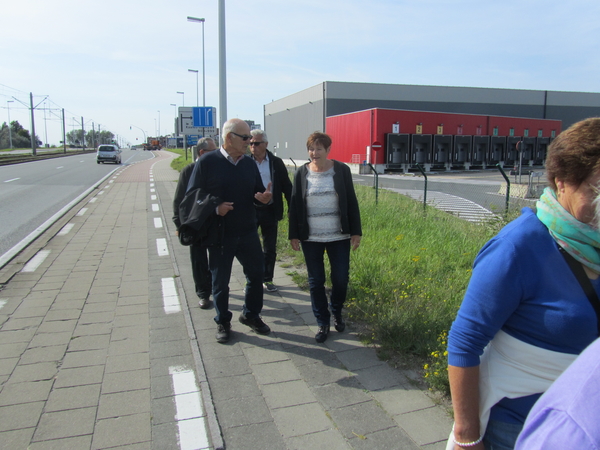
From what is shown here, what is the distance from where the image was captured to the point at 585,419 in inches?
34.3

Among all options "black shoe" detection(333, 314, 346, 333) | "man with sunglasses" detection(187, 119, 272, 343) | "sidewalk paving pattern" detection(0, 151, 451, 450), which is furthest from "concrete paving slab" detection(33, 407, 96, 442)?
"black shoe" detection(333, 314, 346, 333)

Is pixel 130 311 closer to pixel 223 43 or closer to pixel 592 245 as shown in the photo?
pixel 592 245

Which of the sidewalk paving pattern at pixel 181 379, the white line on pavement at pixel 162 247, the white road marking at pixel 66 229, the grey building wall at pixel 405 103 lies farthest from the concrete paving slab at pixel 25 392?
the grey building wall at pixel 405 103

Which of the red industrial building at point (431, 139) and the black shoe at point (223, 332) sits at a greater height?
the red industrial building at point (431, 139)

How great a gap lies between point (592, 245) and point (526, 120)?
139 ft

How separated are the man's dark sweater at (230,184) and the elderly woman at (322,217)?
15.9 inches

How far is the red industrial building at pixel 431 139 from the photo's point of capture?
3112 centimetres

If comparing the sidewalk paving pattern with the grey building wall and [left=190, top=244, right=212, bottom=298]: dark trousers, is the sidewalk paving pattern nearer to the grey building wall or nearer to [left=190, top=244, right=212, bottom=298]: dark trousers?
[left=190, top=244, right=212, bottom=298]: dark trousers

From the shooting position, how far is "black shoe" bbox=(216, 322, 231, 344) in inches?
156

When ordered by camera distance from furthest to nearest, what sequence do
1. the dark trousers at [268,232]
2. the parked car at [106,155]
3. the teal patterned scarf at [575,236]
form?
the parked car at [106,155] → the dark trousers at [268,232] → the teal patterned scarf at [575,236]

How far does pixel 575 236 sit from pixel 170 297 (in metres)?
4.63

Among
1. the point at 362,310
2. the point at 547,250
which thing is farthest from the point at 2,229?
the point at 547,250

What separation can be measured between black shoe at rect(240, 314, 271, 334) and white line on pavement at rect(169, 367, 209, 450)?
2.77 feet

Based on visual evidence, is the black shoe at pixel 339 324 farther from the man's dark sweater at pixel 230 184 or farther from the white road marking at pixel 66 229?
the white road marking at pixel 66 229
